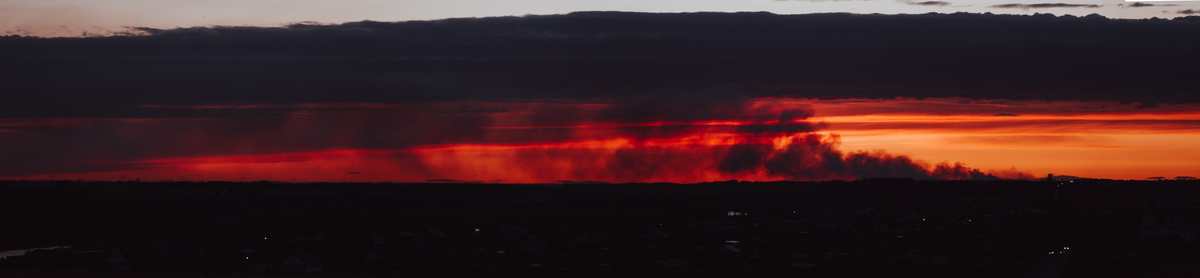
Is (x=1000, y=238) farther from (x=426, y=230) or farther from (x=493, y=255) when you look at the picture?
(x=426, y=230)

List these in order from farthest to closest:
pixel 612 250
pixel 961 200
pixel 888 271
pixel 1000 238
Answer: pixel 961 200, pixel 1000 238, pixel 612 250, pixel 888 271

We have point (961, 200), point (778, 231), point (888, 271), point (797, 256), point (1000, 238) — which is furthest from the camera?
point (961, 200)

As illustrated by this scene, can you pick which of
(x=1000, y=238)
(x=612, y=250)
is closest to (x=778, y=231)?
(x=1000, y=238)

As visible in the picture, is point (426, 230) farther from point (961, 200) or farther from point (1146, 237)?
point (961, 200)

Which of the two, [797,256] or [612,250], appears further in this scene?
[612,250]

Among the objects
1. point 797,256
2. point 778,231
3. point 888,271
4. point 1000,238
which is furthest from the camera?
point 778,231

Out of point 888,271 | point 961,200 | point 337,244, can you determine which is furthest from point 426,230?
point 961,200

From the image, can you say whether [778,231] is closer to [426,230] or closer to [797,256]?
[797,256]

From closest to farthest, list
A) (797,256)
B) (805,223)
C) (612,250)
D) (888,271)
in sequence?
(888,271), (797,256), (612,250), (805,223)

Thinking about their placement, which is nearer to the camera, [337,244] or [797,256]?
[797,256]
